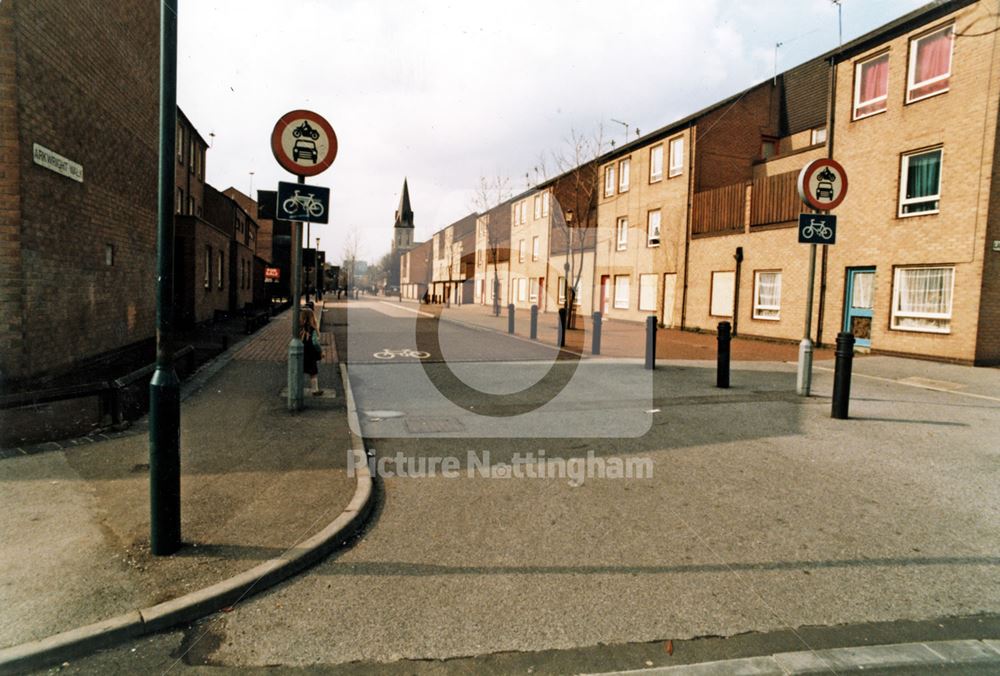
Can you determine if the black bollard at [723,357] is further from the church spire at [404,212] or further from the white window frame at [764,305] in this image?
the church spire at [404,212]

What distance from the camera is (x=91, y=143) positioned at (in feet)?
31.8

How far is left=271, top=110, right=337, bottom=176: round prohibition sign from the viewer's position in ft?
24.1

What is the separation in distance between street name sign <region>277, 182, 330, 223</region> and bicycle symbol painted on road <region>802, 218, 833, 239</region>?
684 cm

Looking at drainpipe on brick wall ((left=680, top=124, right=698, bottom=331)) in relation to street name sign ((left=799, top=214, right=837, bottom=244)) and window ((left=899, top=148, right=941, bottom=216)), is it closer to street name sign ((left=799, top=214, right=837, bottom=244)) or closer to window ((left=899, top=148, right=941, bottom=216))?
window ((left=899, top=148, right=941, bottom=216))

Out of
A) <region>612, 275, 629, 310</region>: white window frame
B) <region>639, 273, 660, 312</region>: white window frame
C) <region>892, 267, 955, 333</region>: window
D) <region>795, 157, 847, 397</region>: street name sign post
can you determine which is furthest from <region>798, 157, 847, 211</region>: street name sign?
<region>612, 275, 629, 310</region>: white window frame

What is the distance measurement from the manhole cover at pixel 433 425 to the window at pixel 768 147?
24242mm

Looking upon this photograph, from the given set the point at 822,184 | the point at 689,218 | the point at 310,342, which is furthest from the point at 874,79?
the point at 310,342

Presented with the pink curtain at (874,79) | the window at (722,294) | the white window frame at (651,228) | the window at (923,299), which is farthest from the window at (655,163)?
the window at (923,299)

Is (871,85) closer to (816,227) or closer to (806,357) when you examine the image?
(816,227)

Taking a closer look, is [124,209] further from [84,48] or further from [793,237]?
[793,237]

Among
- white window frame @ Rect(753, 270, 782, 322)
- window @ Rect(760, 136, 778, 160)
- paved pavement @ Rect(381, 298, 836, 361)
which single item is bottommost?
paved pavement @ Rect(381, 298, 836, 361)

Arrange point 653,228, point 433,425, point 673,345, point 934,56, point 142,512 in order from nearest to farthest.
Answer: point 142,512 < point 433,425 < point 934,56 < point 673,345 < point 653,228

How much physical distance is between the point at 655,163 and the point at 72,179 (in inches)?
935

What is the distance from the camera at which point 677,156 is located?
1019 inches
